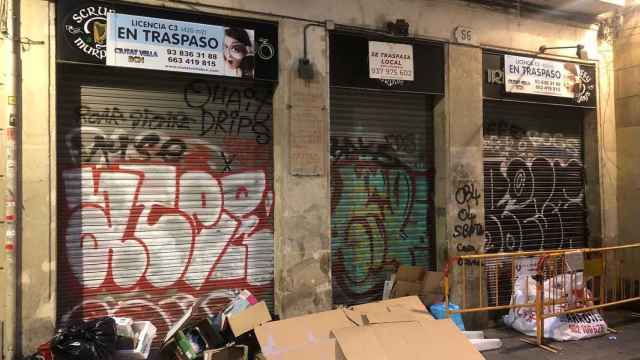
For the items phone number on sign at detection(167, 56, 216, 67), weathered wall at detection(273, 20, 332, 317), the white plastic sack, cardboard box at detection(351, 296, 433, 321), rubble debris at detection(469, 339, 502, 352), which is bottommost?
rubble debris at detection(469, 339, 502, 352)

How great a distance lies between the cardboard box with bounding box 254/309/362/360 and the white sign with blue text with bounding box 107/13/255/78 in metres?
3.28

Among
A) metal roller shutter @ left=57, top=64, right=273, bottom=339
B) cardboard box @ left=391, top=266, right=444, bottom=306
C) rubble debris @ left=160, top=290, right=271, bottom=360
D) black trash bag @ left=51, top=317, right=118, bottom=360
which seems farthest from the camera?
cardboard box @ left=391, top=266, right=444, bottom=306

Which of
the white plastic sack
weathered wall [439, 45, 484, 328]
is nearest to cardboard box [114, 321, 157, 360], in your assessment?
weathered wall [439, 45, 484, 328]

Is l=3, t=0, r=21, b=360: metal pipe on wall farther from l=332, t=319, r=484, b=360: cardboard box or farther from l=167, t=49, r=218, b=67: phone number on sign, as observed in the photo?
l=332, t=319, r=484, b=360: cardboard box

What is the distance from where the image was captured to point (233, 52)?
20.5 ft

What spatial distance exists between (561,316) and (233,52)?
5.75 metres

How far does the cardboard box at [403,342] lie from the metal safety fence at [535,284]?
98.9 inches

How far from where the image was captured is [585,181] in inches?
353

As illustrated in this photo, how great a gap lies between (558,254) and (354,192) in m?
2.97

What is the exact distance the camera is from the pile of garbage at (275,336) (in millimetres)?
3572

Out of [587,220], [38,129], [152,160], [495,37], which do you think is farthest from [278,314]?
[587,220]

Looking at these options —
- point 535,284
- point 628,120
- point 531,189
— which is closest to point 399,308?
point 535,284

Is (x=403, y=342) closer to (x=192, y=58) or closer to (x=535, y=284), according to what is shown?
(x=535, y=284)

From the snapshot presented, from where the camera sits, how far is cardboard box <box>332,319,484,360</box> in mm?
3415
